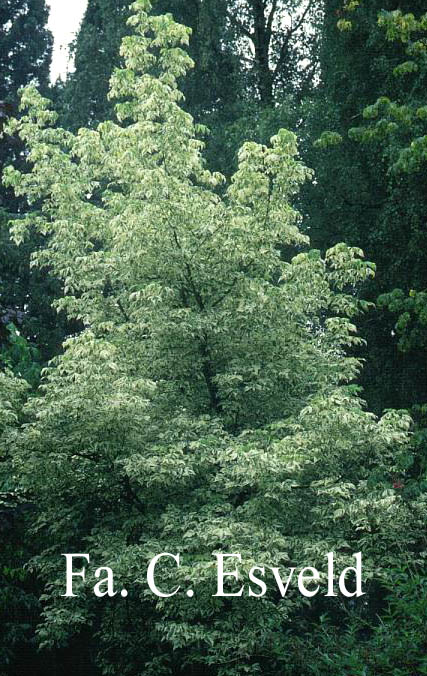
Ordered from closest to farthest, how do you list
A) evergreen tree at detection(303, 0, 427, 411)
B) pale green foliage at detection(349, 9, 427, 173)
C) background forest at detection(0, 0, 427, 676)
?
background forest at detection(0, 0, 427, 676)
pale green foliage at detection(349, 9, 427, 173)
evergreen tree at detection(303, 0, 427, 411)

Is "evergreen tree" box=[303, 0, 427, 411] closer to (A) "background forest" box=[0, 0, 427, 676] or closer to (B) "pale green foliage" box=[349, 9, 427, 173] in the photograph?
(A) "background forest" box=[0, 0, 427, 676]

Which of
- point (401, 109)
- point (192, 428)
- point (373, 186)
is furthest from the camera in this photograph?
point (373, 186)

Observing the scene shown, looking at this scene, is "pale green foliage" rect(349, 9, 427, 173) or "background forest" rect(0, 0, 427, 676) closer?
"background forest" rect(0, 0, 427, 676)

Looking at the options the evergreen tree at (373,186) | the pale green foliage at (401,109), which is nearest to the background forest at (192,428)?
the pale green foliage at (401,109)

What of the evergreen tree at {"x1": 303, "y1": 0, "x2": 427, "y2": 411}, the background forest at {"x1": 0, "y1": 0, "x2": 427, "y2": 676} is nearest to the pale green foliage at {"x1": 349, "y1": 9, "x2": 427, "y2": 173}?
the background forest at {"x1": 0, "y1": 0, "x2": 427, "y2": 676}

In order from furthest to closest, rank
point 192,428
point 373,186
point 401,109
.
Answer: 1. point 373,186
2. point 401,109
3. point 192,428

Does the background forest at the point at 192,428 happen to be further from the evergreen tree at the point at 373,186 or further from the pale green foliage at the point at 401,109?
the evergreen tree at the point at 373,186

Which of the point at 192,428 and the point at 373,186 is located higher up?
the point at 373,186

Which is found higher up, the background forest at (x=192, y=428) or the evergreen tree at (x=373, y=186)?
the evergreen tree at (x=373, y=186)

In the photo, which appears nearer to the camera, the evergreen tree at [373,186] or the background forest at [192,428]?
the background forest at [192,428]

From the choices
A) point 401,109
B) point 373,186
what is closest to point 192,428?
point 401,109

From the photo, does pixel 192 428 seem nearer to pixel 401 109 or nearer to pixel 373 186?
pixel 401 109

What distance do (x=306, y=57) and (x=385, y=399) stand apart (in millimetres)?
8668

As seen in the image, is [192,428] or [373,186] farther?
[373,186]
